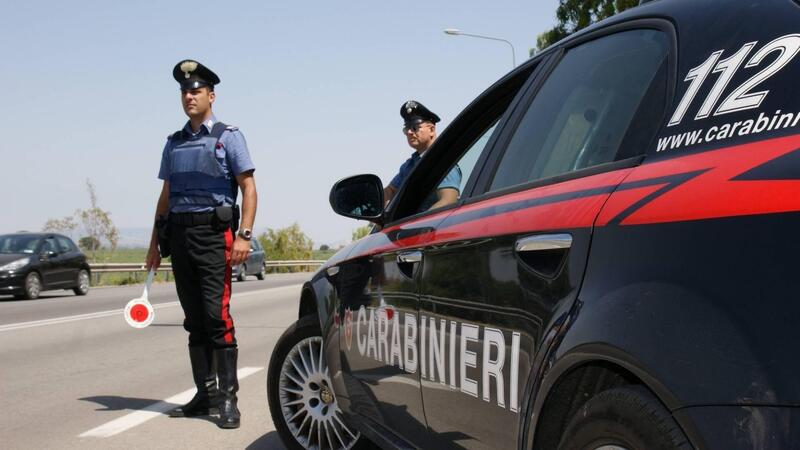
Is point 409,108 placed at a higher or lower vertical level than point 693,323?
higher

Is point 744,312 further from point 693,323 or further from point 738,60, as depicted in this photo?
point 738,60

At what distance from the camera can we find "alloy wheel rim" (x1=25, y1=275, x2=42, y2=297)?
21578mm

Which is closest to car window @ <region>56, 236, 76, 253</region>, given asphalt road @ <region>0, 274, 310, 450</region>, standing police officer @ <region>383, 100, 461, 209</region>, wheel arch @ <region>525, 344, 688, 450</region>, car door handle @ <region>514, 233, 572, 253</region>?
asphalt road @ <region>0, 274, 310, 450</region>

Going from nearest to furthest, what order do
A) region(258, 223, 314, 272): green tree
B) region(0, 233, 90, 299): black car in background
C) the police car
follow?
the police car
region(0, 233, 90, 299): black car in background
region(258, 223, 314, 272): green tree

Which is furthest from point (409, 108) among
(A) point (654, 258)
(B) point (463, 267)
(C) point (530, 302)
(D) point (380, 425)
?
(A) point (654, 258)

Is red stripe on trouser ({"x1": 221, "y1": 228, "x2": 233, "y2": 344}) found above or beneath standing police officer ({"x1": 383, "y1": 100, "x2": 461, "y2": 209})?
beneath

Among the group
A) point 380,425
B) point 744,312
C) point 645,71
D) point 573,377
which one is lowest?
point 380,425

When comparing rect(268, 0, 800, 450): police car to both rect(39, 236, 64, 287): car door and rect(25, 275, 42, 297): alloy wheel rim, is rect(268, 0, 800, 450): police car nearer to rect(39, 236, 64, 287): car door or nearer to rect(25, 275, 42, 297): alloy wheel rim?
rect(25, 275, 42, 297): alloy wheel rim

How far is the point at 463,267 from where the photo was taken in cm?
278

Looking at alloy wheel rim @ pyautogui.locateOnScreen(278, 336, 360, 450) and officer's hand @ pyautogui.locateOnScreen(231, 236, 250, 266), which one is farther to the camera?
officer's hand @ pyautogui.locateOnScreen(231, 236, 250, 266)

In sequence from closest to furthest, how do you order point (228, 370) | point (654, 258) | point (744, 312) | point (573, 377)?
1. point (744, 312)
2. point (654, 258)
3. point (573, 377)
4. point (228, 370)

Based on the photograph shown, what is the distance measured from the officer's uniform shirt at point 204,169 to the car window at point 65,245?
1843 centimetres

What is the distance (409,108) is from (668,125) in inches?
188

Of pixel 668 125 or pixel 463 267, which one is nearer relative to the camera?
pixel 668 125
